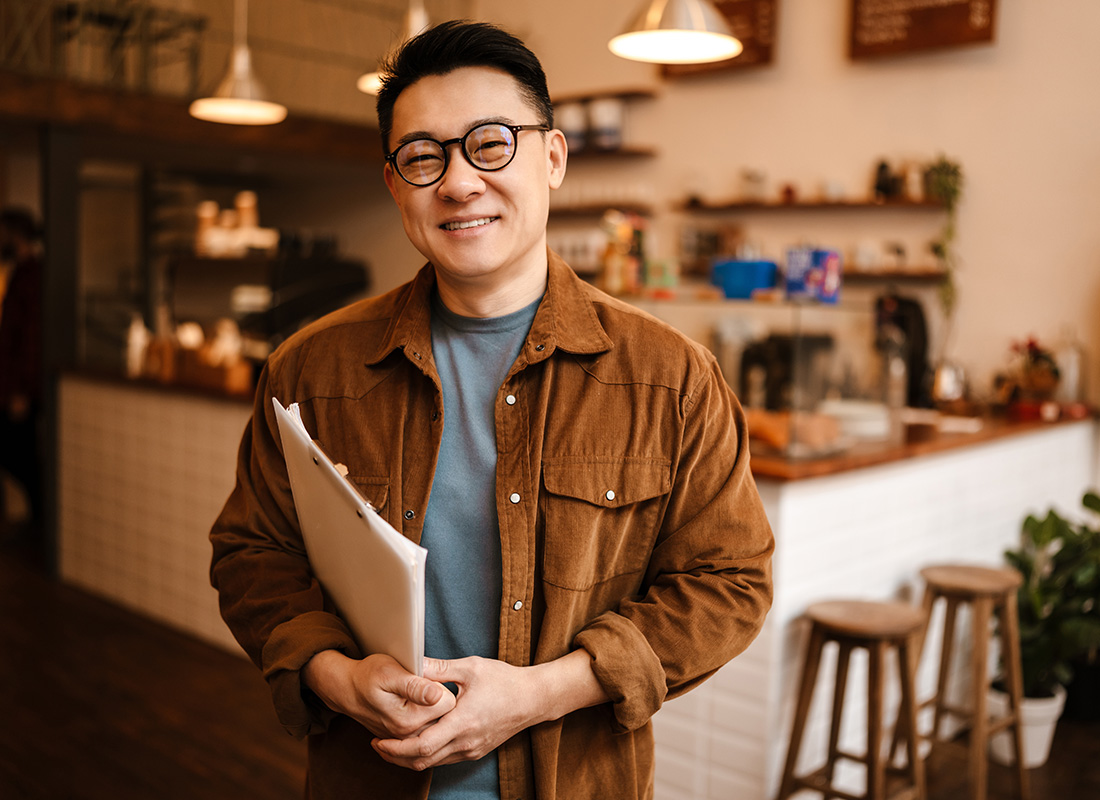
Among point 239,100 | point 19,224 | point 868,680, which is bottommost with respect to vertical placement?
point 868,680

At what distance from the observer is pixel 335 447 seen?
1314mm

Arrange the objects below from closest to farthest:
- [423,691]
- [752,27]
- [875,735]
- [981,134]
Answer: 1. [423,691]
2. [875,735]
3. [981,134]
4. [752,27]

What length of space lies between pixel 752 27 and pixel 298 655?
5.77 m

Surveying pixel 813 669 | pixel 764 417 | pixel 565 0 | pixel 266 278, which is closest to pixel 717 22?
pixel 764 417

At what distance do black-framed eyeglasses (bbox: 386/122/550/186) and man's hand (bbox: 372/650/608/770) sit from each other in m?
0.57

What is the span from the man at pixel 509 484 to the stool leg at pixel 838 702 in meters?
1.48

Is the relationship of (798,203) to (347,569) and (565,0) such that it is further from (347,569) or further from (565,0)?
(347,569)

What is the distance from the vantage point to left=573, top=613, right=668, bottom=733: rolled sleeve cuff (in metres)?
1.18

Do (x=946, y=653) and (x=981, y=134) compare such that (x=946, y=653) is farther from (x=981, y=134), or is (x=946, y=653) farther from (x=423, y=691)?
(x=981, y=134)

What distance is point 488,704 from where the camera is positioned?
110 centimetres

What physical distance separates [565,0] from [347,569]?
6.84m

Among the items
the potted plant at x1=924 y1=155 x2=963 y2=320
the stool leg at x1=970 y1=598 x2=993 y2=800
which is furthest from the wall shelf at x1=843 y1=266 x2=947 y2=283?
the stool leg at x1=970 y1=598 x2=993 y2=800

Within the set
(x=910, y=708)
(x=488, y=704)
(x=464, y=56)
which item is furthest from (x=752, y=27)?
(x=488, y=704)

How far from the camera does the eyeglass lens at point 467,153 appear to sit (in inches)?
45.3
